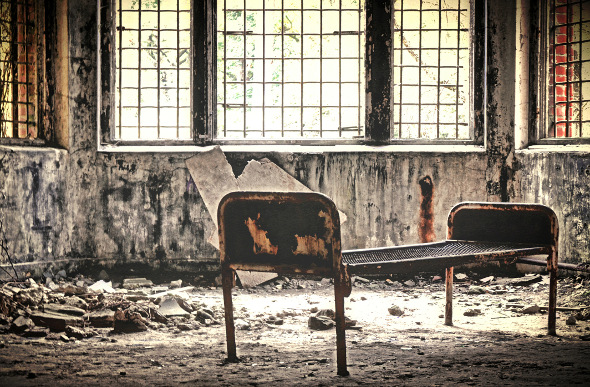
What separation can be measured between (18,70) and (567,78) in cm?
520

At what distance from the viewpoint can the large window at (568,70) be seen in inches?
206

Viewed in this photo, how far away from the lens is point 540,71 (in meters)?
5.41

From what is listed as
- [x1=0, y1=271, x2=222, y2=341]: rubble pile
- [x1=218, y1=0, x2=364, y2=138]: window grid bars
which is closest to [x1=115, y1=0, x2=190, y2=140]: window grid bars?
[x1=218, y1=0, x2=364, y2=138]: window grid bars

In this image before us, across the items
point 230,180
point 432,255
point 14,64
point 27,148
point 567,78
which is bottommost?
point 432,255

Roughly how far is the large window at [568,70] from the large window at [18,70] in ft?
16.2

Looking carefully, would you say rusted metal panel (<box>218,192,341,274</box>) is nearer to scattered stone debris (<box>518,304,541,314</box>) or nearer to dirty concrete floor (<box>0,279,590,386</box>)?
dirty concrete floor (<box>0,279,590,386</box>)

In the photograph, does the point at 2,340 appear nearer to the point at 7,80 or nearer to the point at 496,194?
the point at 7,80

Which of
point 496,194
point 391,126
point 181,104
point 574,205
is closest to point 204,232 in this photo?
point 181,104

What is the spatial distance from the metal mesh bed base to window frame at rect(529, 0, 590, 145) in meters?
2.19

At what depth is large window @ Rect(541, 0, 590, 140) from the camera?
5242 mm

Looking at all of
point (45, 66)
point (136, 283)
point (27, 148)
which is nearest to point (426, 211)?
point (136, 283)

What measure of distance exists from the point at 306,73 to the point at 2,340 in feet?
11.8

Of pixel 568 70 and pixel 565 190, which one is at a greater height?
pixel 568 70

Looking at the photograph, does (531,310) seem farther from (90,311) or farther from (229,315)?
(90,311)
